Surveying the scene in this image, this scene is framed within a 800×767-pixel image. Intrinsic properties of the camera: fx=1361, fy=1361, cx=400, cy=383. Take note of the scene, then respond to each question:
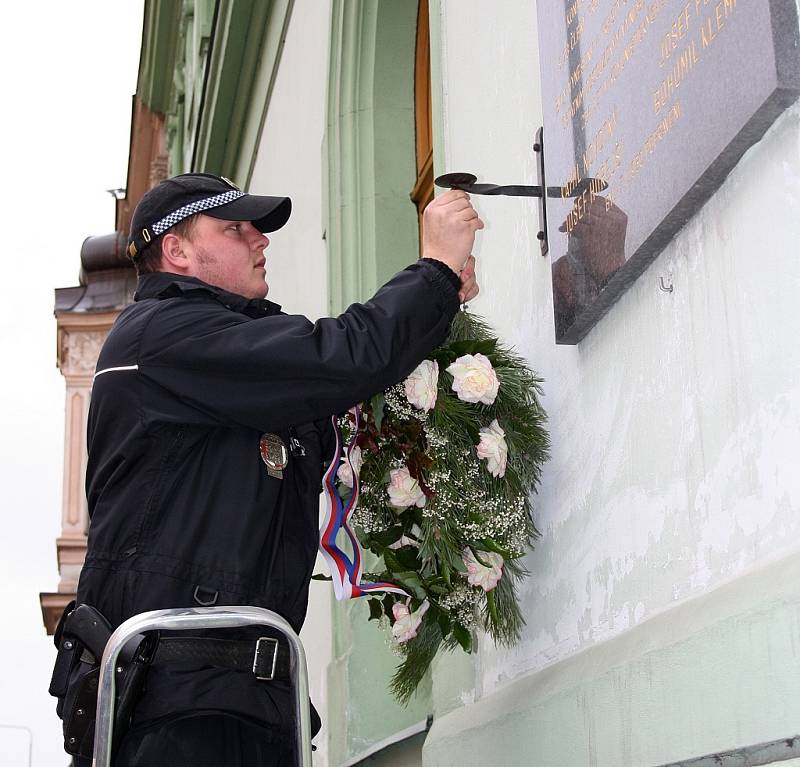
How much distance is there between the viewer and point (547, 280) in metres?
3.28

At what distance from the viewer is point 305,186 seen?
7.82 m

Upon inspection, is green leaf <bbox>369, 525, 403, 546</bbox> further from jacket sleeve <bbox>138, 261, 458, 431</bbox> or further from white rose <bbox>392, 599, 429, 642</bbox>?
jacket sleeve <bbox>138, 261, 458, 431</bbox>

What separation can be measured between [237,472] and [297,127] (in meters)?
5.73

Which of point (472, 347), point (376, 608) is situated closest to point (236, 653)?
point (376, 608)

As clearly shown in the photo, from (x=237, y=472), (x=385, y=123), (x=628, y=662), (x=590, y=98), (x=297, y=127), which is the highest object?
(x=297, y=127)

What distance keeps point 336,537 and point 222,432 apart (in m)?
0.37

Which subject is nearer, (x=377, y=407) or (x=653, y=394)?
(x=653, y=394)

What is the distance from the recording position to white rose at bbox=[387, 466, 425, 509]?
2.98 metres

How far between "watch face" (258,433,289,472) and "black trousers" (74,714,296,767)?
0.53 meters

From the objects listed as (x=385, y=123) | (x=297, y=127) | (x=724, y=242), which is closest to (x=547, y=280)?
(x=724, y=242)

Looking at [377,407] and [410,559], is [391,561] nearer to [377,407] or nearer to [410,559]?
[410,559]

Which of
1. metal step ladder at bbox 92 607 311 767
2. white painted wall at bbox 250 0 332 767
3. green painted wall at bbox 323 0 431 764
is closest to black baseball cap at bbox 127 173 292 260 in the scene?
metal step ladder at bbox 92 607 311 767

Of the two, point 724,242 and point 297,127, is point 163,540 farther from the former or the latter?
point 297,127

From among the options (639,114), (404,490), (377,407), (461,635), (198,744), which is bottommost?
(198,744)
